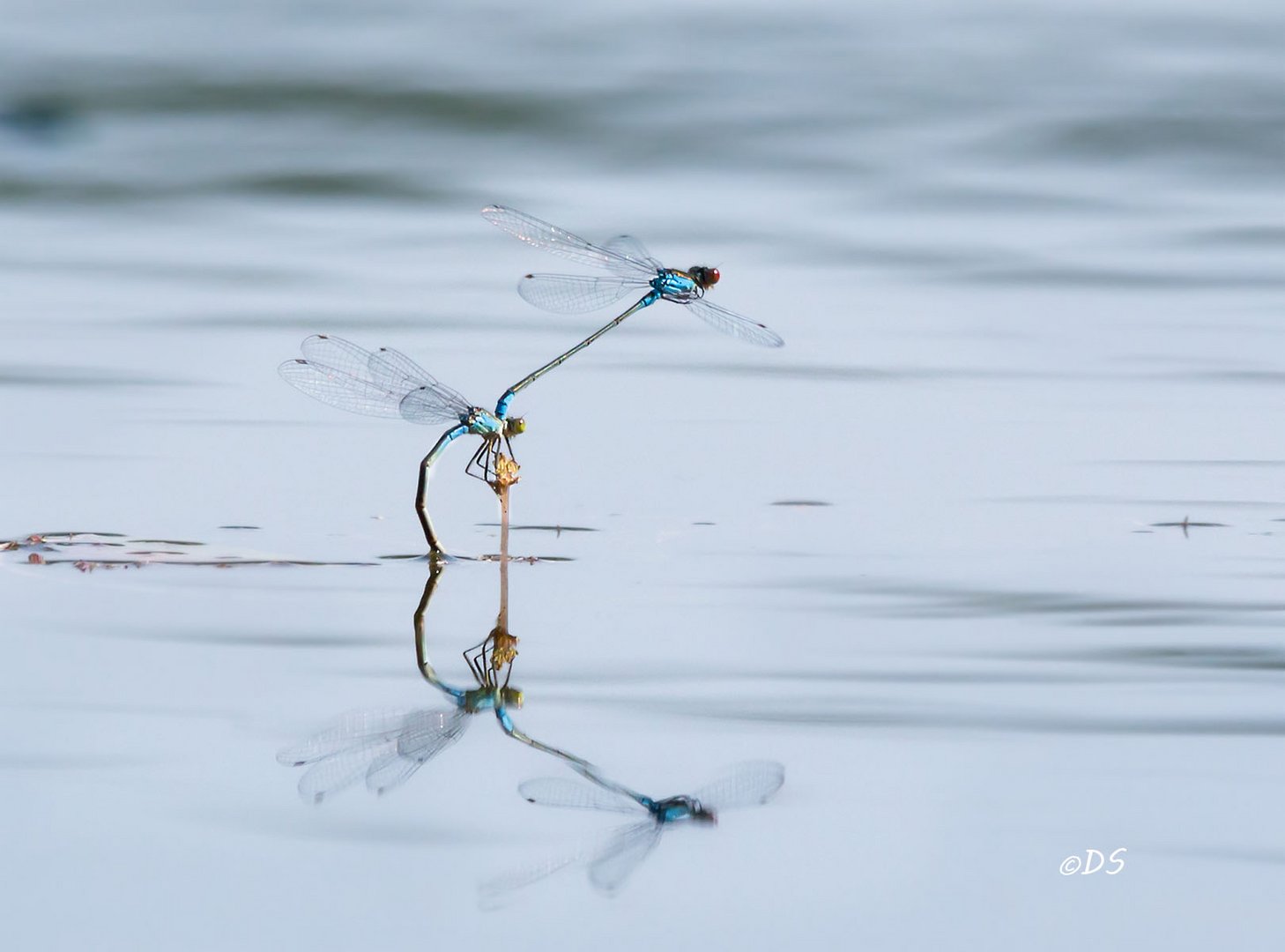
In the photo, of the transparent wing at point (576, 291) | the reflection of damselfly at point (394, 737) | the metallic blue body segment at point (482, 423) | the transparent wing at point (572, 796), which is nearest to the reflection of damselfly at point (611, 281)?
the transparent wing at point (576, 291)

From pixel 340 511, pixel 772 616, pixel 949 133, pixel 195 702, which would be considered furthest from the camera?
pixel 949 133

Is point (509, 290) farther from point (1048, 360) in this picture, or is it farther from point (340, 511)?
point (340, 511)

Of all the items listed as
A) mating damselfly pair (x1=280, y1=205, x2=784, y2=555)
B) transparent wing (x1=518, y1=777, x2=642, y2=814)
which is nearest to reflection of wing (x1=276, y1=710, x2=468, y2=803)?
transparent wing (x1=518, y1=777, x2=642, y2=814)

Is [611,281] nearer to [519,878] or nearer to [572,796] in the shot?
[572,796]

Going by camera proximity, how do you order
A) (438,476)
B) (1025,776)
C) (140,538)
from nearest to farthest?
(1025,776) → (140,538) → (438,476)

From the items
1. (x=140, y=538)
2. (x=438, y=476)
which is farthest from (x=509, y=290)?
(x=140, y=538)

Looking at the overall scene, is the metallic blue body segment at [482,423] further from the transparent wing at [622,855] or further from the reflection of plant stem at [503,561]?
the transparent wing at [622,855]

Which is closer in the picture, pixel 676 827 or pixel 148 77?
pixel 676 827

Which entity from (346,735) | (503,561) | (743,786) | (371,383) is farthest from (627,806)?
(371,383)
